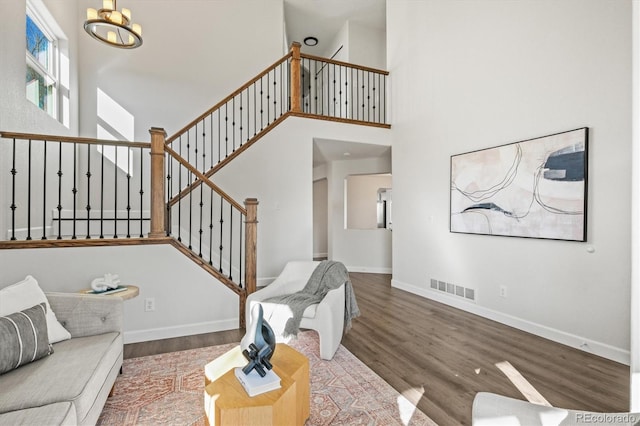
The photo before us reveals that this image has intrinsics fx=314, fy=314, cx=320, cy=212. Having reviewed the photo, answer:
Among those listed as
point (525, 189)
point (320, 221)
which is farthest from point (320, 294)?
point (320, 221)

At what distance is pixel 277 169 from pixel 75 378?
362 cm

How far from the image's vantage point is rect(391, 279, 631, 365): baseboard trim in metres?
2.63

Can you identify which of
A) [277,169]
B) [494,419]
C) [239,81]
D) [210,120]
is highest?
[239,81]

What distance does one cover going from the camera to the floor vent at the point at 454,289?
12.9ft

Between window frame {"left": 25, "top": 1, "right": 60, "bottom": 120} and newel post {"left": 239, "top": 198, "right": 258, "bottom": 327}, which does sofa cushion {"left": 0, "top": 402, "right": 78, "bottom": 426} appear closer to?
newel post {"left": 239, "top": 198, "right": 258, "bottom": 327}

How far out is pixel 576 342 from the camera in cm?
288

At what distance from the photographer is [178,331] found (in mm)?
3176

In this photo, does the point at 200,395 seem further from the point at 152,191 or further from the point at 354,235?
the point at 354,235

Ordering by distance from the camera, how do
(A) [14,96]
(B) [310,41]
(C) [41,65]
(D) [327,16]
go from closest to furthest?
(A) [14,96] → (C) [41,65] → (D) [327,16] → (B) [310,41]

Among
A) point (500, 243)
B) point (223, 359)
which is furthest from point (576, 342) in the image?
point (223, 359)

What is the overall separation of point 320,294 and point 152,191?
6.46ft

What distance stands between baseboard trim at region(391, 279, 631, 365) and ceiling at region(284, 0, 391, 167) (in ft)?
8.88

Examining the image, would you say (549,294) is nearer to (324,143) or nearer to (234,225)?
(324,143)

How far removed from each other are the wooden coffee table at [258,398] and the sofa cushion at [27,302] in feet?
3.21
